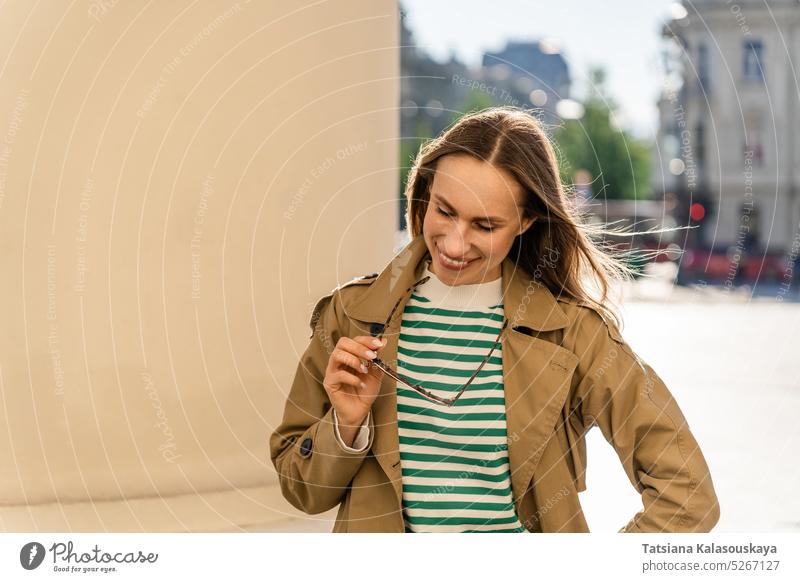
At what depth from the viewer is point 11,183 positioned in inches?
132

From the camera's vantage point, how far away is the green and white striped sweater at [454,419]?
2.12 meters

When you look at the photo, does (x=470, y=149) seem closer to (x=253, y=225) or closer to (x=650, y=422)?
(x=650, y=422)

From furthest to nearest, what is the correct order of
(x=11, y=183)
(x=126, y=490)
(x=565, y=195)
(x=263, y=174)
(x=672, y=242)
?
(x=672, y=242) → (x=263, y=174) → (x=126, y=490) → (x=11, y=183) → (x=565, y=195)

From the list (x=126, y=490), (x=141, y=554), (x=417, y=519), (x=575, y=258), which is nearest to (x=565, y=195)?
(x=575, y=258)

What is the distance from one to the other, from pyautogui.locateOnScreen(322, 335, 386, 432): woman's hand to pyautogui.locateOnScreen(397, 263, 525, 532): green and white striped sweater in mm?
151

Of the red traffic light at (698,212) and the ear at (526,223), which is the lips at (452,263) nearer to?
the ear at (526,223)

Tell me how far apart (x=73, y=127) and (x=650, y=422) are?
2231 mm

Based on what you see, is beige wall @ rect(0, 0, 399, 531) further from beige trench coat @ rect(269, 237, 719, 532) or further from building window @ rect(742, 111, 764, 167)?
building window @ rect(742, 111, 764, 167)

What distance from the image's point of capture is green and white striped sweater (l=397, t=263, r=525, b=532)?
2.12 m

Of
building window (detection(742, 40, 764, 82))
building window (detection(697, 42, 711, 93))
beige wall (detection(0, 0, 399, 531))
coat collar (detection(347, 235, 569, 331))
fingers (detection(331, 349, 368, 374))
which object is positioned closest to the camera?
fingers (detection(331, 349, 368, 374))

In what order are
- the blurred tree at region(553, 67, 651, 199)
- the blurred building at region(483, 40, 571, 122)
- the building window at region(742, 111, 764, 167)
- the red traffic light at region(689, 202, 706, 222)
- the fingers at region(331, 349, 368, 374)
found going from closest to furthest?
the fingers at region(331, 349, 368, 374)
the blurred tree at region(553, 67, 651, 199)
the building window at region(742, 111, 764, 167)
the red traffic light at region(689, 202, 706, 222)
the blurred building at region(483, 40, 571, 122)

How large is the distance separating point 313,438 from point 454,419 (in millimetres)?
286

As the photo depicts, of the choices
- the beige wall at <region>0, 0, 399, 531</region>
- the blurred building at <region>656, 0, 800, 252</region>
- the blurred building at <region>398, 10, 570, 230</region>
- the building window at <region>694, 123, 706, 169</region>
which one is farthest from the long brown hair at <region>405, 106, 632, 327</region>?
the building window at <region>694, 123, 706, 169</region>

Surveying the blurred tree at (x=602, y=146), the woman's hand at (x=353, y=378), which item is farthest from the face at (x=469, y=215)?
the blurred tree at (x=602, y=146)
